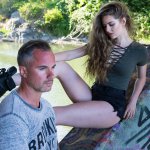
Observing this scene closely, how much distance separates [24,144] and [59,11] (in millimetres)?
12906

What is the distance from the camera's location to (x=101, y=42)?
217 centimetres

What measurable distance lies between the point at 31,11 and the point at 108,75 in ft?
39.0

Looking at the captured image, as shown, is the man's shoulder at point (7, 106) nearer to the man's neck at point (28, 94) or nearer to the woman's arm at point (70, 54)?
the man's neck at point (28, 94)

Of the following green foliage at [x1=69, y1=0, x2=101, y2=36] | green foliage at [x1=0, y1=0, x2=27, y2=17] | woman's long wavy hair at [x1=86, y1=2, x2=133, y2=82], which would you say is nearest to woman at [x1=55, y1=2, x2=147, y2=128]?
woman's long wavy hair at [x1=86, y1=2, x2=133, y2=82]

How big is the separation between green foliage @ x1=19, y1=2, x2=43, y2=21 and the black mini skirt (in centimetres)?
1152

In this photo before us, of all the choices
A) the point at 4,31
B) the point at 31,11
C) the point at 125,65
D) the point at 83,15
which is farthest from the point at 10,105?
the point at 31,11

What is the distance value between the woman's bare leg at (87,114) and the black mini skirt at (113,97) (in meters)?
0.02

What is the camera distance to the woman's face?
2.08 metres

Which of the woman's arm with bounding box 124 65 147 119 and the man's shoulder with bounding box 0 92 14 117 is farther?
the woman's arm with bounding box 124 65 147 119

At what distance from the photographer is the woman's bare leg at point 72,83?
2076 millimetres

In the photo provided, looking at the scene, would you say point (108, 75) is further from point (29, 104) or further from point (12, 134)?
point (12, 134)

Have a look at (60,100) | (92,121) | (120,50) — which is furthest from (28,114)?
(60,100)

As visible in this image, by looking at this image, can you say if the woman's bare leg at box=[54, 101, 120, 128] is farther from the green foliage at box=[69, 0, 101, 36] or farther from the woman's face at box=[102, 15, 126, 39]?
the green foliage at box=[69, 0, 101, 36]

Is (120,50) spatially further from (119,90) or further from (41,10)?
(41,10)
